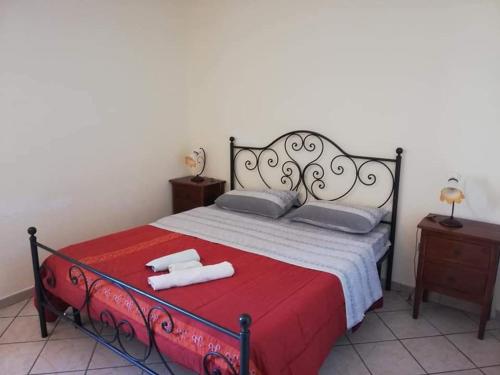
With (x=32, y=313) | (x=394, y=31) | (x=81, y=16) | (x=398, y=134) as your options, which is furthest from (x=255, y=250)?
(x=81, y=16)

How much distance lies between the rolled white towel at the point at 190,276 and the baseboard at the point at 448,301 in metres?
1.67

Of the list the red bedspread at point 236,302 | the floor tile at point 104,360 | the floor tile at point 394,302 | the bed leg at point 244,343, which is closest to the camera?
the bed leg at point 244,343

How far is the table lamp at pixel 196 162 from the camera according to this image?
3.88 m

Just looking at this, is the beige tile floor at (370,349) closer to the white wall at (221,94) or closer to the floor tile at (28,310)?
the floor tile at (28,310)

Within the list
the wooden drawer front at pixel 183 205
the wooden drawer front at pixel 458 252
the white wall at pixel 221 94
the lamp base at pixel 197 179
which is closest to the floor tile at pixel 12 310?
the white wall at pixel 221 94

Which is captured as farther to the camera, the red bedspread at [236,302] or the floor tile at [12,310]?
the floor tile at [12,310]

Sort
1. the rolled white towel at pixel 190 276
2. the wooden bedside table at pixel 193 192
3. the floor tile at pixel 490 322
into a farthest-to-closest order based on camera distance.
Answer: the wooden bedside table at pixel 193 192, the floor tile at pixel 490 322, the rolled white towel at pixel 190 276

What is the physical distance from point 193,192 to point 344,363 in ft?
7.04

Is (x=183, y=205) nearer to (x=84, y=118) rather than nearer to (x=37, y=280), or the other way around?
(x=84, y=118)

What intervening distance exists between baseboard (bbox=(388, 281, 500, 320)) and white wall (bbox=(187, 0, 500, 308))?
4.3 inches

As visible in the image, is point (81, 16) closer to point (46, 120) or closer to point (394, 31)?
point (46, 120)

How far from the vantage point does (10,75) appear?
2.70m

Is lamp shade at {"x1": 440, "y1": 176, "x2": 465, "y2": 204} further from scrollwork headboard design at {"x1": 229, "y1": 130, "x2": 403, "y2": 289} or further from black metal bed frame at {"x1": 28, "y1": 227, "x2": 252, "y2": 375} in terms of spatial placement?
black metal bed frame at {"x1": 28, "y1": 227, "x2": 252, "y2": 375}

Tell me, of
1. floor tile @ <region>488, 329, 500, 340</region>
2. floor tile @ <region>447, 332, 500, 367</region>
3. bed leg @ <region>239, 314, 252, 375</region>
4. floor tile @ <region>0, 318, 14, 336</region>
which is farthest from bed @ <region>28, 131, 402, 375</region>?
floor tile @ <region>488, 329, 500, 340</region>
